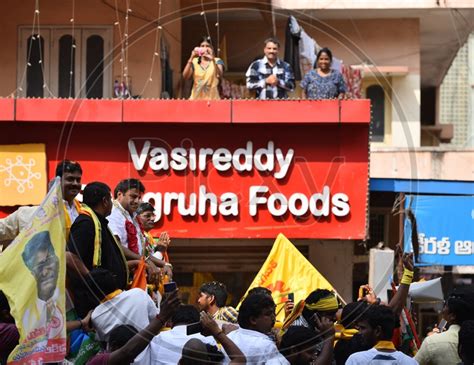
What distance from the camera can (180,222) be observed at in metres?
18.2

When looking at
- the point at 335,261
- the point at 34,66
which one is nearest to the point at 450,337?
the point at 335,261

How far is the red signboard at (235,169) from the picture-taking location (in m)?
18.1

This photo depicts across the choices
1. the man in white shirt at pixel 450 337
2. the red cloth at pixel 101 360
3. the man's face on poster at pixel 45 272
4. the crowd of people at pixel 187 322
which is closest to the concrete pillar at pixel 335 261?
the crowd of people at pixel 187 322

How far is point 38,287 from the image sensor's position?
8.68 m

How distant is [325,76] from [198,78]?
75.1 inches

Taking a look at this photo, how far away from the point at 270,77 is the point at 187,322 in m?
9.62

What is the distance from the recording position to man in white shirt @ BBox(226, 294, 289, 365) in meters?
8.17

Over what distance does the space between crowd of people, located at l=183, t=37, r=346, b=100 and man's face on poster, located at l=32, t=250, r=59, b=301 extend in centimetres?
969

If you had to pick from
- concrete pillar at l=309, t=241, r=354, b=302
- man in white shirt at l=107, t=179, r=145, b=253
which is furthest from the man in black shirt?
concrete pillar at l=309, t=241, r=354, b=302

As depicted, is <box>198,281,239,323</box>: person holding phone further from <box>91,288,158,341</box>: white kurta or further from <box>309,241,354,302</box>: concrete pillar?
<box>309,241,354,302</box>: concrete pillar

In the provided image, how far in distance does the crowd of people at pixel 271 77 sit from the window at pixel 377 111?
15.2 feet

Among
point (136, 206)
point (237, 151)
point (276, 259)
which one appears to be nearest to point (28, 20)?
point (237, 151)

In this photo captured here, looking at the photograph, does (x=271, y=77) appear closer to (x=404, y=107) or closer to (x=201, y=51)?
(x=201, y=51)

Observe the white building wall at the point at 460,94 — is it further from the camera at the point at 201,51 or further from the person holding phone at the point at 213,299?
the person holding phone at the point at 213,299
